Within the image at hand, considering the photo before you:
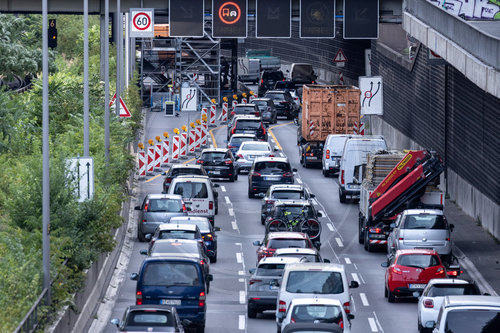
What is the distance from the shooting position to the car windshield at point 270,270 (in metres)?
27.9

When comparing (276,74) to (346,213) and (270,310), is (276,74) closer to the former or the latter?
(346,213)

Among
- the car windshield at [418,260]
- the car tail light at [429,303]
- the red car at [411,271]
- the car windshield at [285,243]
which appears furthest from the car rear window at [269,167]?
the car tail light at [429,303]

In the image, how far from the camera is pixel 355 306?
29703 millimetres

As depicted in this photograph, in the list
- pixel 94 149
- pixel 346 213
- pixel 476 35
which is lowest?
pixel 346 213

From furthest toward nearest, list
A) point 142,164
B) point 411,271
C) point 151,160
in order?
point 151,160, point 142,164, point 411,271

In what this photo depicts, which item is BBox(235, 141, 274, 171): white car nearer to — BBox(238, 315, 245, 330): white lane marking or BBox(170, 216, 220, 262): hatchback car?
BBox(170, 216, 220, 262): hatchback car

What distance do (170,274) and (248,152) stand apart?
29.9 m

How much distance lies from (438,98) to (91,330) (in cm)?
2883

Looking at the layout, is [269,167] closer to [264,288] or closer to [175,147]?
[175,147]

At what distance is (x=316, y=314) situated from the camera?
73.7ft

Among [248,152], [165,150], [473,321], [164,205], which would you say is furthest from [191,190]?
[473,321]

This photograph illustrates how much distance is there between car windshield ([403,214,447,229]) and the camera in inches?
1331

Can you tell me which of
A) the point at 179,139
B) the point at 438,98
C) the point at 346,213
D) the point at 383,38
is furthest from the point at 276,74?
the point at 346,213

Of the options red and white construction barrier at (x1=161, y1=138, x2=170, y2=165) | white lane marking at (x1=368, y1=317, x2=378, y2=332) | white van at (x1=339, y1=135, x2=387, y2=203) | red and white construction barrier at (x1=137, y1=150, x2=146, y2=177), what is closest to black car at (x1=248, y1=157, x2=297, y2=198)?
white van at (x1=339, y1=135, x2=387, y2=203)
